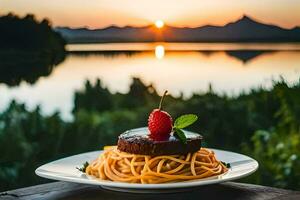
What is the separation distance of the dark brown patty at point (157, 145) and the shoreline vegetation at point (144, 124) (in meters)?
0.81

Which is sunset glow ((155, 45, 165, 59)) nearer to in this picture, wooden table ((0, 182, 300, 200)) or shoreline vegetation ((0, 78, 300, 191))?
shoreline vegetation ((0, 78, 300, 191))

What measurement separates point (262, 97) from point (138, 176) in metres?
1.14

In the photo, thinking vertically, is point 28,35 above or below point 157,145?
above

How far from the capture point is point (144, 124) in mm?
2465

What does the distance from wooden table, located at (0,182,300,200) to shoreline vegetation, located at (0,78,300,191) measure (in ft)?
2.32

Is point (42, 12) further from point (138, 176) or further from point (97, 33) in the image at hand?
point (138, 176)

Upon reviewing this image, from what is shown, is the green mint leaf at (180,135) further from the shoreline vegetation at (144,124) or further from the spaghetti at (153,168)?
the shoreline vegetation at (144,124)

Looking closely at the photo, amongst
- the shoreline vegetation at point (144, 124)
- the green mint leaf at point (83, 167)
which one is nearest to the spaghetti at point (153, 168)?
the green mint leaf at point (83, 167)

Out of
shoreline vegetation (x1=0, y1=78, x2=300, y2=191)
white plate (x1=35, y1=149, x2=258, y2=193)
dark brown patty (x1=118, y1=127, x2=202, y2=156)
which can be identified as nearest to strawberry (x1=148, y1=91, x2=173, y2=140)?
dark brown patty (x1=118, y1=127, x2=202, y2=156)

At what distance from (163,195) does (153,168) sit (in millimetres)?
64

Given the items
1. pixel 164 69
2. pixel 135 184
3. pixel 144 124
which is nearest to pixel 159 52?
pixel 164 69

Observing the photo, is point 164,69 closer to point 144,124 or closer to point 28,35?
point 144,124

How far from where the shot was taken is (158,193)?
1524 millimetres

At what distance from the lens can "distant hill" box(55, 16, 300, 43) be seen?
2428 mm
